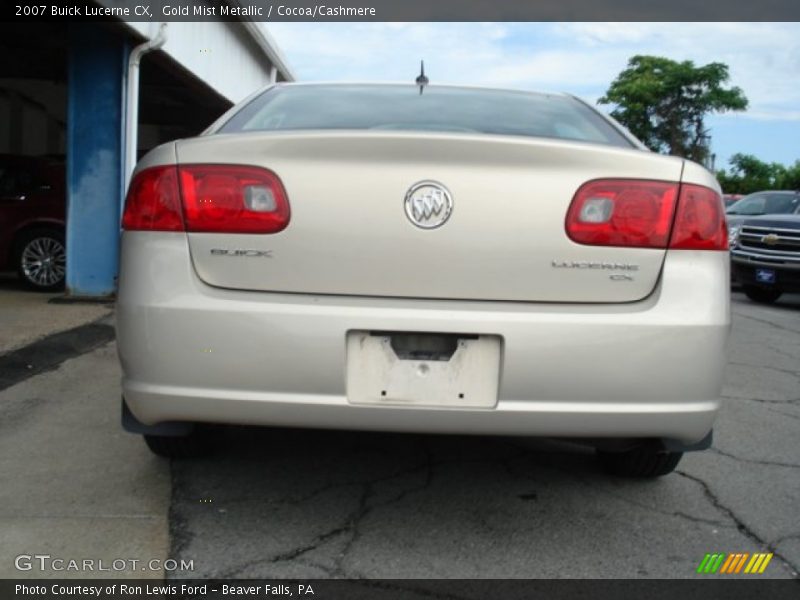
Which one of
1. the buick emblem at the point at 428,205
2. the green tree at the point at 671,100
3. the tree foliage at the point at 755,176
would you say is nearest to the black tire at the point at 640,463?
the buick emblem at the point at 428,205

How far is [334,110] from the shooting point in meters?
3.07

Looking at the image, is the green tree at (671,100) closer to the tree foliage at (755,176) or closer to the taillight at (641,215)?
the tree foliage at (755,176)

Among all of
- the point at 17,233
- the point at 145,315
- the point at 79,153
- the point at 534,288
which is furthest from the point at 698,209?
the point at 17,233

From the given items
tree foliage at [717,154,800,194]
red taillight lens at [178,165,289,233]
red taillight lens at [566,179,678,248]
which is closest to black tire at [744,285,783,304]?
red taillight lens at [566,179,678,248]

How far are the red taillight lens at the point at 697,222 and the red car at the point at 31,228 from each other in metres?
7.31

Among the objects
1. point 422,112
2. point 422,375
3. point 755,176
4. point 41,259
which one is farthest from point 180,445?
point 755,176

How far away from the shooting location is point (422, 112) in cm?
312

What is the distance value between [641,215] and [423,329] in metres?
0.73

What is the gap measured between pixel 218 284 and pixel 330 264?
1.09 feet

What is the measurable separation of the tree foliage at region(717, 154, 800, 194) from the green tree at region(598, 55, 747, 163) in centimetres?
224

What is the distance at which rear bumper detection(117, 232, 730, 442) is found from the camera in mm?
2287

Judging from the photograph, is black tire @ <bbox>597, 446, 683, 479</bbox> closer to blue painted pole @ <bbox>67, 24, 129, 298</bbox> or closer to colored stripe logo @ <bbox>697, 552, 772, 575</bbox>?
colored stripe logo @ <bbox>697, 552, 772, 575</bbox>

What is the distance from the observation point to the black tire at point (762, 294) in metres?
10.8

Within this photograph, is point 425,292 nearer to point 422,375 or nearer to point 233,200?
point 422,375
